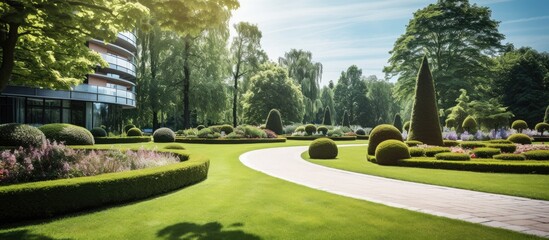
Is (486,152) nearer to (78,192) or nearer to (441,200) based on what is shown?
(441,200)

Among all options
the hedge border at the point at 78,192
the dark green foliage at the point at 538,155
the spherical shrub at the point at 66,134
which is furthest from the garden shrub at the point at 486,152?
the spherical shrub at the point at 66,134

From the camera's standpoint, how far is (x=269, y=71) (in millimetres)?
51938

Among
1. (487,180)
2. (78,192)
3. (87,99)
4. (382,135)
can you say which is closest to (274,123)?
(87,99)

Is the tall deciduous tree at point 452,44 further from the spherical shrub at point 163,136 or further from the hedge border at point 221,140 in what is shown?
the spherical shrub at point 163,136

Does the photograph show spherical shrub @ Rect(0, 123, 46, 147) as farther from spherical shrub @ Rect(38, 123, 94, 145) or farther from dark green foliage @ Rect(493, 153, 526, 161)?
dark green foliage @ Rect(493, 153, 526, 161)

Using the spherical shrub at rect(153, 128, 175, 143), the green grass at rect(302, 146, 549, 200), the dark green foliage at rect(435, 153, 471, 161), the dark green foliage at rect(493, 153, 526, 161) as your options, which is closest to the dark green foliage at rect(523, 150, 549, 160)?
the dark green foliage at rect(493, 153, 526, 161)

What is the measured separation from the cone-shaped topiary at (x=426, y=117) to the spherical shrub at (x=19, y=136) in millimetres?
21172

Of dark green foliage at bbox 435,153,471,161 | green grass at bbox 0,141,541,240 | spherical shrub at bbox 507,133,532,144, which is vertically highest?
spherical shrub at bbox 507,133,532,144

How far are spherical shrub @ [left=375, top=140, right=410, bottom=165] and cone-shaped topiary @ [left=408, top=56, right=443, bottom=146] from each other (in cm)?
544

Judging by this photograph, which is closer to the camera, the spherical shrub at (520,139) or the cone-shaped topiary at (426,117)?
Result: the cone-shaped topiary at (426,117)

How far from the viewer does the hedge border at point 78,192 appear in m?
6.62

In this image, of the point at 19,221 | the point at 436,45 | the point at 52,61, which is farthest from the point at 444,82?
the point at 19,221

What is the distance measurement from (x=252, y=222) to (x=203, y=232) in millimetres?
1020

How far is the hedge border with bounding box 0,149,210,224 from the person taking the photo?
6625 mm
